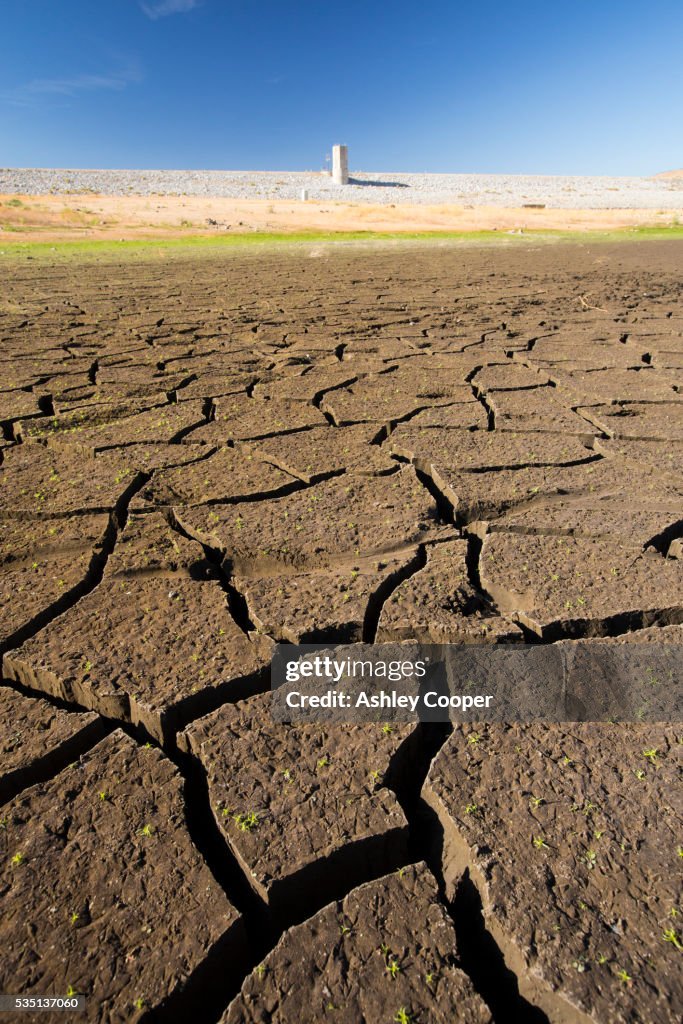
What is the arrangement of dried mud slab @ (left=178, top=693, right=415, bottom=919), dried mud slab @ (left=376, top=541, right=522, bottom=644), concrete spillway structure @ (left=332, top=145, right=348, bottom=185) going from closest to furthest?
dried mud slab @ (left=178, top=693, right=415, bottom=919) → dried mud slab @ (left=376, top=541, right=522, bottom=644) → concrete spillway structure @ (left=332, top=145, right=348, bottom=185)

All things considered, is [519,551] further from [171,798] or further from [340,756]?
[171,798]

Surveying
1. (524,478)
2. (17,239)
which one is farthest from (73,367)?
(17,239)

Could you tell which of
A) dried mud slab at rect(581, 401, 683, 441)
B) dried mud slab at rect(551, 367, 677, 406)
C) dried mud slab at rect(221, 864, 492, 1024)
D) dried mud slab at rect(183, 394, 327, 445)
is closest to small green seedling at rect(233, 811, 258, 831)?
dried mud slab at rect(221, 864, 492, 1024)

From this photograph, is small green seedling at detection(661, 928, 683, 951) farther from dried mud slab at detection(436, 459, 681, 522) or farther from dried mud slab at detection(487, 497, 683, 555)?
dried mud slab at detection(436, 459, 681, 522)

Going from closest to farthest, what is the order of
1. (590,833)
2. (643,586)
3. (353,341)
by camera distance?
(590,833), (643,586), (353,341)

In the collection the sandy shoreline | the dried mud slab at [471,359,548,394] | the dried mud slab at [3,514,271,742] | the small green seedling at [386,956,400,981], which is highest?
the sandy shoreline

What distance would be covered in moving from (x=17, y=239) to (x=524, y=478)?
50.3ft

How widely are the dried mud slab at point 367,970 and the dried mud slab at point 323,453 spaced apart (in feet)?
4.68

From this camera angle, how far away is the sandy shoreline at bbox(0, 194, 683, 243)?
16.0m

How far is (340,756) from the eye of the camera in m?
1.01

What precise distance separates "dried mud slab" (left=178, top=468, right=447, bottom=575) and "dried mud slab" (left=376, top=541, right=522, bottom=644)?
7.1 inches

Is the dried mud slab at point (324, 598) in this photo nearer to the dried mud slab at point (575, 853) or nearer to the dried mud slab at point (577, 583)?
the dried mud slab at point (577, 583)

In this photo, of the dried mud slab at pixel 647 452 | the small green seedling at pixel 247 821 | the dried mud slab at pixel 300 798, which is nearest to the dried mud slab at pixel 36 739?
the dried mud slab at pixel 300 798

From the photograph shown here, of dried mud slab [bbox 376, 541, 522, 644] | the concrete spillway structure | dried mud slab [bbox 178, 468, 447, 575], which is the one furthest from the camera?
the concrete spillway structure
